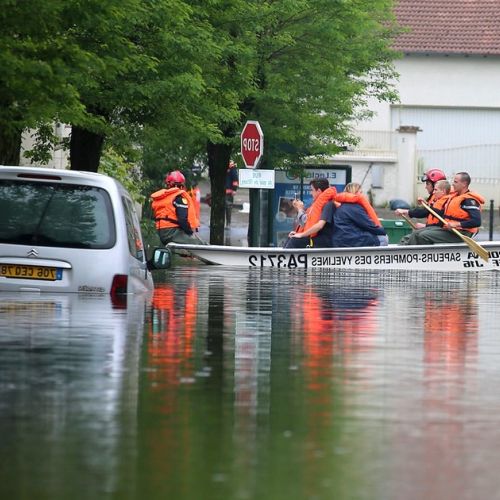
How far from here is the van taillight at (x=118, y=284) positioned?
17172 mm

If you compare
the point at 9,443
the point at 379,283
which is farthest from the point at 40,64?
the point at 9,443

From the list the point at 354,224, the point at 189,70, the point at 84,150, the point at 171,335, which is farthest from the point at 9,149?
the point at 171,335

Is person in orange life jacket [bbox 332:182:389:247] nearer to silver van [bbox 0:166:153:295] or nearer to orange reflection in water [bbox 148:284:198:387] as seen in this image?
orange reflection in water [bbox 148:284:198:387]

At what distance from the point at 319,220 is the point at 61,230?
13282 mm

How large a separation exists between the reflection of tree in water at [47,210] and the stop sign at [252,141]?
15.6 m

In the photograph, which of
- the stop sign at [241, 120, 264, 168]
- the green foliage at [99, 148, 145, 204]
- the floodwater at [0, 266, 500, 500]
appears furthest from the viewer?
the green foliage at [99, 148, 145, 204]

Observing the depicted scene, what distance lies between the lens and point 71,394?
11078mm

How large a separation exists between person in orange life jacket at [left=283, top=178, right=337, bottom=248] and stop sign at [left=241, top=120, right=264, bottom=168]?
2379 millimetres

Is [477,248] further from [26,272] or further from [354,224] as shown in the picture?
[26,272]

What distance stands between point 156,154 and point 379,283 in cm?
1552

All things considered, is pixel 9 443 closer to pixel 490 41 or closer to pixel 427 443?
pixel 427 443

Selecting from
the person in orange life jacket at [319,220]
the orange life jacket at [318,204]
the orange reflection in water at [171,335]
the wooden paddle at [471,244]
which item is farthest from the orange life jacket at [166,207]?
the orange reflection in water at [171,335]

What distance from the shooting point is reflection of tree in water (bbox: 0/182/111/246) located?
1683 centimetres

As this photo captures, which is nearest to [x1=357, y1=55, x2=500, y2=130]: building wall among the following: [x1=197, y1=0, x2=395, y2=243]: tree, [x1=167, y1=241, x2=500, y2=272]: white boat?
[x1=197, y1=0, x2=395, y2=243]: tree
